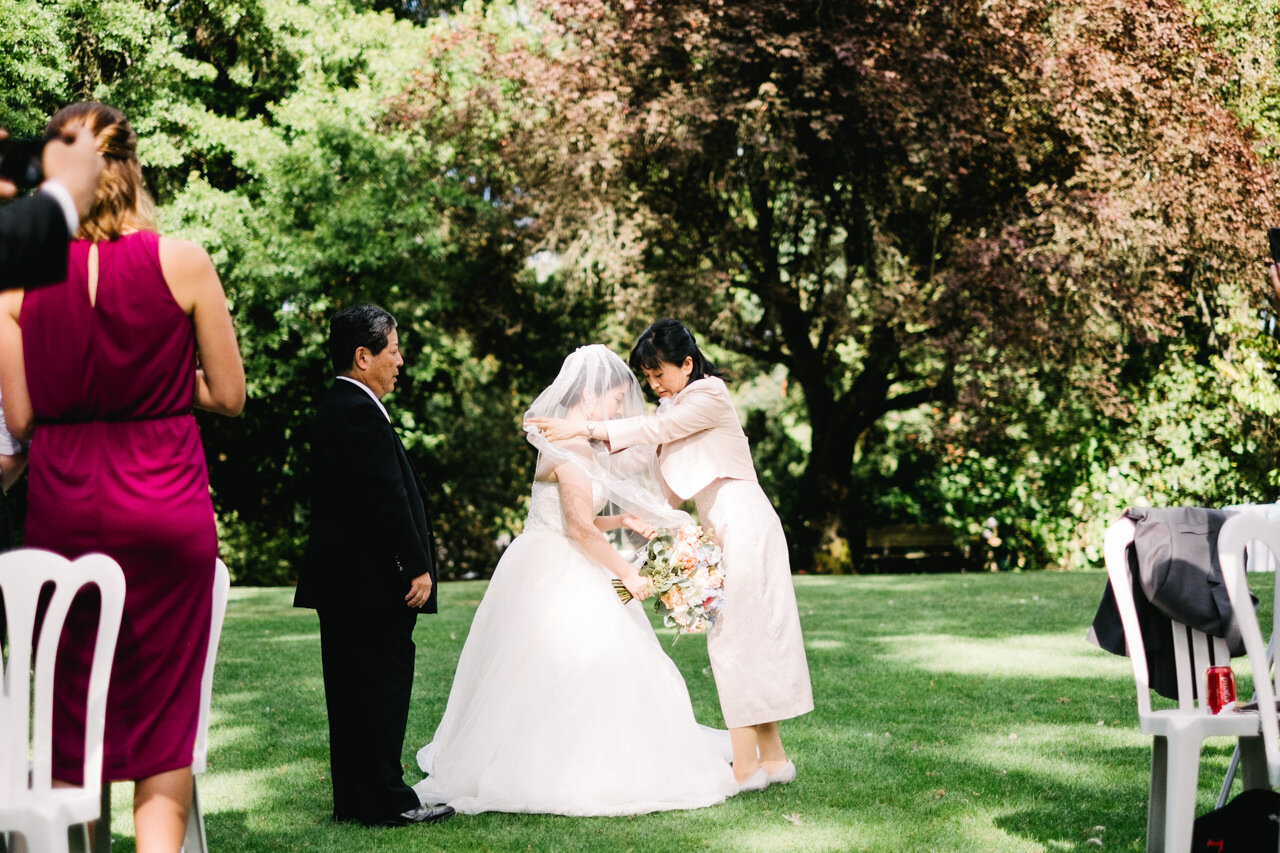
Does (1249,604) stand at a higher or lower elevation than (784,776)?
higher

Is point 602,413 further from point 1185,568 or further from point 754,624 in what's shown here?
point 1185,568

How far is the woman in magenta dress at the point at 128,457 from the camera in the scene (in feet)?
9.73

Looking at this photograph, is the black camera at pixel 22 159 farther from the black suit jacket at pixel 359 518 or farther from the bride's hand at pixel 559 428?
the bride's hand at pixel 559 428

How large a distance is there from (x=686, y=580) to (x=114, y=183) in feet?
9.98

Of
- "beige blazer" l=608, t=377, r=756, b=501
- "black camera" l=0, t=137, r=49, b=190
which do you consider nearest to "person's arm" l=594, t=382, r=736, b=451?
"beige blazer" l=608, t=377, r=756, b=501

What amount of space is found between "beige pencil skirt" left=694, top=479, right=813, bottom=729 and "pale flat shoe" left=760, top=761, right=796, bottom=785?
231 mm

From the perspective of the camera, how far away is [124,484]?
298 centimetres

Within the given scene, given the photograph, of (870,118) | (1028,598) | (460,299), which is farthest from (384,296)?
(1028,598)

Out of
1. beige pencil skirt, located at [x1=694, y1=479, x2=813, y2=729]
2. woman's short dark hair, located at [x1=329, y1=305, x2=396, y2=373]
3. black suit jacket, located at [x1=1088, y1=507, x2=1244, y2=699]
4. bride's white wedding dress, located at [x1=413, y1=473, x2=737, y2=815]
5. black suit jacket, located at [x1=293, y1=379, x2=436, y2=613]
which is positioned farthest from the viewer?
beige pencil skirt, located at [x1=694, y1=479, x2=813, y2=729]

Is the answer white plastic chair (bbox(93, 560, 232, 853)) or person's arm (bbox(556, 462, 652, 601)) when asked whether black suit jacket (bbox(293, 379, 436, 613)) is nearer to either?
person's arm (bbox(556, 462, 652, 601))

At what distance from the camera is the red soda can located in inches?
153

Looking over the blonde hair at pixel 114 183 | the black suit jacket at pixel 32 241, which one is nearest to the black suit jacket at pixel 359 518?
the blonde hair at pixel 114 183

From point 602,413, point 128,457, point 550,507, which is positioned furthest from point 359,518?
point 128,457

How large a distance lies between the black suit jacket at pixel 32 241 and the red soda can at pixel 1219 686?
11.6 ft
